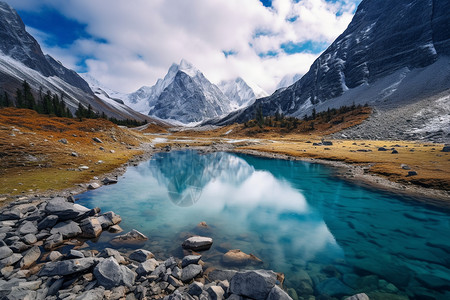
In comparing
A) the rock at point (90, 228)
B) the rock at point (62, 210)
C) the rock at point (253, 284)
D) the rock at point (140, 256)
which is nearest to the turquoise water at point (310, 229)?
the rock at point (90, 228)

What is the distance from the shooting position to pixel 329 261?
11.8 m

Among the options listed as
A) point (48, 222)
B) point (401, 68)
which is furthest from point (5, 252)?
point (401, 68)

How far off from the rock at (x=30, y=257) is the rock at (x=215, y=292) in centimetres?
878

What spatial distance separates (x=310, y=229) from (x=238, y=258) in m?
8.15

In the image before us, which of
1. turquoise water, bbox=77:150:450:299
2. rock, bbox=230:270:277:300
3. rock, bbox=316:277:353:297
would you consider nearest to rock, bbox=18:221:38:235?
turquoise water, bbox=77:150:450:299

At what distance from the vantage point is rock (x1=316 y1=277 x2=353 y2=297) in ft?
30.2

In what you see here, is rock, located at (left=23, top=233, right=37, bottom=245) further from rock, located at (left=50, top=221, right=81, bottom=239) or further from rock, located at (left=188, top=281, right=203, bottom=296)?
rock, located at (left=188, top=281, right=203, bottom=296)

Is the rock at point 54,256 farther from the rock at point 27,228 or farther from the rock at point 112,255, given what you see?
the rock at point 27,228

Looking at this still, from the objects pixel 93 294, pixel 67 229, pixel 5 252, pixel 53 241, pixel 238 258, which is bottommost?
pixel 238 258

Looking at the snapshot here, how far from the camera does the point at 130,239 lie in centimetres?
1245

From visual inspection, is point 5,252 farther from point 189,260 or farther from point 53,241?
point 189,260

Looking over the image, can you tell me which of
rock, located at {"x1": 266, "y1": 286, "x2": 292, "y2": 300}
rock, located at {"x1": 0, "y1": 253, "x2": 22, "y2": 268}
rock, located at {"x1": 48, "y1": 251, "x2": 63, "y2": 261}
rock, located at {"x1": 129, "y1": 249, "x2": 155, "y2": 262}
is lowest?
rock, located at {"x1": 129, "y1": 249, "x2": 155, "y2": 262}

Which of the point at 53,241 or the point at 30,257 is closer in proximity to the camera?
the point at 30,257

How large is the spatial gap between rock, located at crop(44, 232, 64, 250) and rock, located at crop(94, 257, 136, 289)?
190 inches
